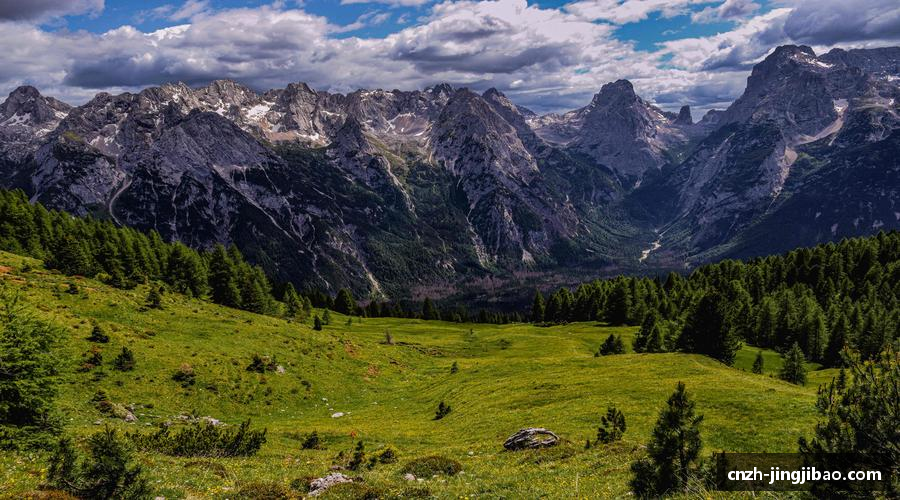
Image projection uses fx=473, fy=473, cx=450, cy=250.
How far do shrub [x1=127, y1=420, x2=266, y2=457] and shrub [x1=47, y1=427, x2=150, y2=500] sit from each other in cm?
1071

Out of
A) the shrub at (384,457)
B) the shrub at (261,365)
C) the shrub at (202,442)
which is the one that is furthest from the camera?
the shrub at (261,365)

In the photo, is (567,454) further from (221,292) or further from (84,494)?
(221,292)

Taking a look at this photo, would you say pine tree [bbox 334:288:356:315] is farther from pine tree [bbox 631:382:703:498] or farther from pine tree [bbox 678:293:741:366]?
pine tree [bbox 631:382:703:498]

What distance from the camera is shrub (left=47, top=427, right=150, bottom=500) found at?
15852 millimetres

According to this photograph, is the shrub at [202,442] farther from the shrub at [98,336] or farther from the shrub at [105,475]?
the shrub at [98,336]

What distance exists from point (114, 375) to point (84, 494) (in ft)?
110

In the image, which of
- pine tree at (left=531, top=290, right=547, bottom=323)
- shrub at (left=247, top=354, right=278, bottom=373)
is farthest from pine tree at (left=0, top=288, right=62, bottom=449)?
pine tree at (left=531, top=290, right=547, bottom=323)

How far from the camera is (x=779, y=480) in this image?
16.7 meters

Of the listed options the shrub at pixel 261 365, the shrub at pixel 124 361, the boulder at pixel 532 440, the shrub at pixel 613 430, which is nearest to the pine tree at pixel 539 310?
the shrub at pixel 261 365

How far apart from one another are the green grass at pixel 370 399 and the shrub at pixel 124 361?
23.9 inches

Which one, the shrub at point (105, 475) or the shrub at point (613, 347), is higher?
the shrub at point (105, 475)

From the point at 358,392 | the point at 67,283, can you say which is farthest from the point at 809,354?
the point at 67,283

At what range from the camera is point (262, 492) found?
19.6 m

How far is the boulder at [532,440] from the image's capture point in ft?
103
